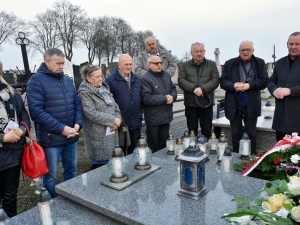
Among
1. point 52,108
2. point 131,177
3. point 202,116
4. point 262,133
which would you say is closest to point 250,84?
point 202,116

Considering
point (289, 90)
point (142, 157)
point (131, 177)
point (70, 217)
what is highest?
point (289, 90)

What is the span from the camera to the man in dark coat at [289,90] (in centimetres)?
348

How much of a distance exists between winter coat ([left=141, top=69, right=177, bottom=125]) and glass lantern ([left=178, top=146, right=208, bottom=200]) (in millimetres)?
1868

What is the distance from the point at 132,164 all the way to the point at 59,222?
43.5 inches

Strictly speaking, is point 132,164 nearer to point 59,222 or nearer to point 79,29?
point 59,222

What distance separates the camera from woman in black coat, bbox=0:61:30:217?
257 cm

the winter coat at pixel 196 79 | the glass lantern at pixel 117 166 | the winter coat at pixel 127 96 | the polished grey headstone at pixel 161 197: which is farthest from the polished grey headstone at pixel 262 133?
the glass lantern at pixel 117 166

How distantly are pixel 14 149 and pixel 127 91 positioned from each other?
5.63ft

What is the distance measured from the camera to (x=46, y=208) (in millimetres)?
1867

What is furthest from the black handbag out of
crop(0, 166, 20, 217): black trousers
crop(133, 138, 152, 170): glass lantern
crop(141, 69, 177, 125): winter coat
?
crop(0, 166, 20, 217): black trousers

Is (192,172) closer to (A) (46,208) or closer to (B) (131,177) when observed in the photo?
(B) (131,177)

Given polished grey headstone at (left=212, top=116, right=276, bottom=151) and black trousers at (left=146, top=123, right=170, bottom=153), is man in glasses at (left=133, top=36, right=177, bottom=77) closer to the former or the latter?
black trousers at (left=146, top=123, right=170, bottom=153)

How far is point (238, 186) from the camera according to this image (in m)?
2.43

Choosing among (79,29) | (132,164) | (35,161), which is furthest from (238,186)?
(79,29)
